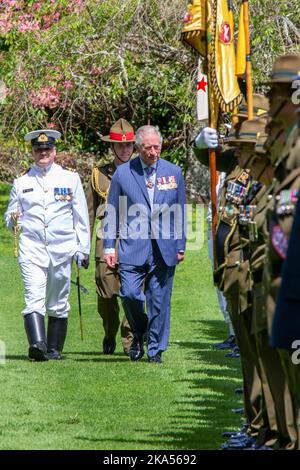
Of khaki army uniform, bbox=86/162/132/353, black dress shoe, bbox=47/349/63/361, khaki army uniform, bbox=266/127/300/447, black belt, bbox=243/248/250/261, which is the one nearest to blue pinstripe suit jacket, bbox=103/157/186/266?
khaki army uniform, bbox=86/162/132/353

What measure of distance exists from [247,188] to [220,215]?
1.43ft

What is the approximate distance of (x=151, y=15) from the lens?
80.7 feet

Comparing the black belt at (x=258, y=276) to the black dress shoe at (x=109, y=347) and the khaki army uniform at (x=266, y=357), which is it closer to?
the khaki army uniform at (x=266, y=357)

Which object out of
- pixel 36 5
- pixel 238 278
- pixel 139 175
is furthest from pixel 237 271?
pixel 36 5

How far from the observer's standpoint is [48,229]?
13.6m

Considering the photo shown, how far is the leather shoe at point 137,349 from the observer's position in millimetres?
13555

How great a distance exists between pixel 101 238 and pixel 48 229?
0.65 metres

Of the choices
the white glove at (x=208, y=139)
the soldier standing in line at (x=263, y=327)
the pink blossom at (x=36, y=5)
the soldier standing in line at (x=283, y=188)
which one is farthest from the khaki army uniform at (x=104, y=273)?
the pink blossom at (x=36, y=5)

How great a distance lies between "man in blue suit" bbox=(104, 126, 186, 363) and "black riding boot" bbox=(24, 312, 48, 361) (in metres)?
0.86

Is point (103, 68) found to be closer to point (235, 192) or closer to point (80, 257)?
point (80, 257)

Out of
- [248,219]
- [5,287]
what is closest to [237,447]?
[248,219]

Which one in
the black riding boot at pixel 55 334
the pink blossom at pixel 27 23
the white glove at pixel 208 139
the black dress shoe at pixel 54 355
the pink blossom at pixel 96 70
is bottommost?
the black dress shoe at pixel 54 355

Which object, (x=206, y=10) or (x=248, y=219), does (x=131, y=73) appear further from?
(x=248, y=219)

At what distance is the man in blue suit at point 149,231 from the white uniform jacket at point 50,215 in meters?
0.47
